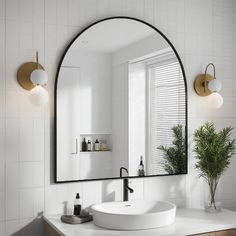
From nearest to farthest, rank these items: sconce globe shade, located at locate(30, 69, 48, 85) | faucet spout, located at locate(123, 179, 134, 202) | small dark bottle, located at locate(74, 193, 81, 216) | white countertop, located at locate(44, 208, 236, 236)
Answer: white countertop, located at locate(44, 208, 236, 236) < sconce globe shade, located at locate(30, 69, 48, 85) < small dark bottle, located at locate(74, 193, 81, 216) < faucet spout, located at locate(123, 179, 134, 202)

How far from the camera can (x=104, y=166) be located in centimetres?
271

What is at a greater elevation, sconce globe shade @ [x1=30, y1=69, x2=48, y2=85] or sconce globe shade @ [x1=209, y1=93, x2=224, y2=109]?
sconce globe shade @ [x1=30, y1=69, x2=48, y2=85]

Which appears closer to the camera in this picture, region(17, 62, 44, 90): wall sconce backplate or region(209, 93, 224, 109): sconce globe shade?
region(17, 62, 44, 90): wall sconce backplate

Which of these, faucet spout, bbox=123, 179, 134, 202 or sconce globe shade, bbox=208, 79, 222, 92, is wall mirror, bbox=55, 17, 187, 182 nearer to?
faucet spout, bbox=123, 179, 134, 202

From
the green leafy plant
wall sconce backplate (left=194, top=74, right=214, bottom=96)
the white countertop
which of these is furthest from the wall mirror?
the white countertop

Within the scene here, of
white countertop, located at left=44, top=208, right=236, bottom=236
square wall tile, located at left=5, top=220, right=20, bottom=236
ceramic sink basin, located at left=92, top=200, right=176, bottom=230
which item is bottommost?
square wall tile, located at left=5, top=220, right=20, bottom=236

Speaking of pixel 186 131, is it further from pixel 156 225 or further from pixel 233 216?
pixel 156 225

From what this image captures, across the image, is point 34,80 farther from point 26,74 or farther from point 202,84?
point 202,84

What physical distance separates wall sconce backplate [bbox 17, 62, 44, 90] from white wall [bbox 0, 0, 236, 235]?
0.04 metres

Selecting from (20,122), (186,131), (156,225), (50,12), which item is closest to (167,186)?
(186,131)

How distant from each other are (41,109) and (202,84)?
1207 mm

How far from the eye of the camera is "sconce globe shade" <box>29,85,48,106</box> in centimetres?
245

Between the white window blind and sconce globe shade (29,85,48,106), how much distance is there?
2.47 feet

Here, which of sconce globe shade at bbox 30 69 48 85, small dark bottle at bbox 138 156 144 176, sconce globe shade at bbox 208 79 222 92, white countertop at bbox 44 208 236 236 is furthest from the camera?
sconce globe shade at bbox 208 79 222 92
